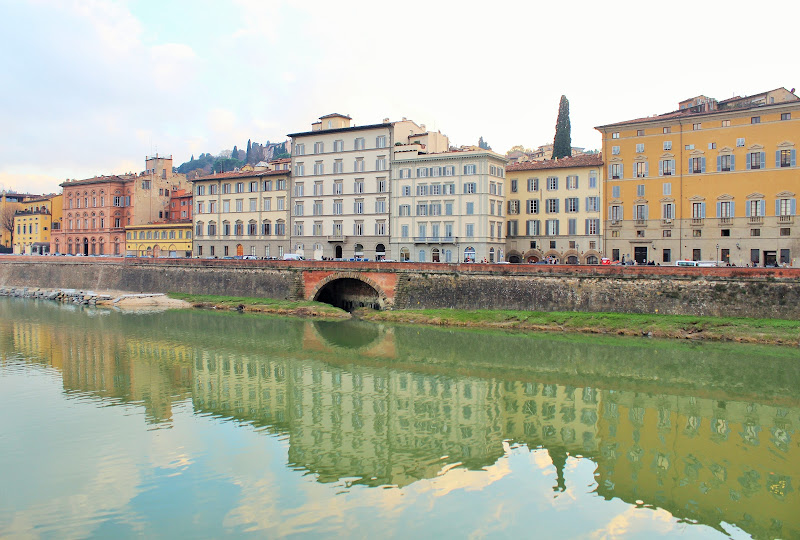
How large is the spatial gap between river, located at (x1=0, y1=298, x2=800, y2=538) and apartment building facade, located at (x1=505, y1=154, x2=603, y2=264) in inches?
817

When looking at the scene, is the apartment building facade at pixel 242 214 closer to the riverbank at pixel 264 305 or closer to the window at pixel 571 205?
the riverbank at pixel 264 305

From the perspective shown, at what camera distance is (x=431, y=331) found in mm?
40906

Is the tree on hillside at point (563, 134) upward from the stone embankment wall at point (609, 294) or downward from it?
upward

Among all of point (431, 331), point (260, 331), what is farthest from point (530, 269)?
point (260, 331)

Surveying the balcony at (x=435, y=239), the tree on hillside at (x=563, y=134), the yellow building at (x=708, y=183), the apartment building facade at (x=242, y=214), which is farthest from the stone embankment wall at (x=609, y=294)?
the tree on hillside at (x=563, y=134)

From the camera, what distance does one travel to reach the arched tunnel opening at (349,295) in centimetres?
5097

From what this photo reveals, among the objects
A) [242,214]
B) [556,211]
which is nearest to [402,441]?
[556,211]

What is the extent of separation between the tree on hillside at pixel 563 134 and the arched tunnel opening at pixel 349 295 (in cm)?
3187

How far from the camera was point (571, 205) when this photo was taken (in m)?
Result: 54.9

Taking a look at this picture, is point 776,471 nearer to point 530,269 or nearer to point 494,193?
point 530,269

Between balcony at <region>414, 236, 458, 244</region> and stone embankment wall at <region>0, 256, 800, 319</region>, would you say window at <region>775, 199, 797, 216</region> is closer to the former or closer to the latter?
stone embankment wall at <region>0, 256, 800, 319</region>

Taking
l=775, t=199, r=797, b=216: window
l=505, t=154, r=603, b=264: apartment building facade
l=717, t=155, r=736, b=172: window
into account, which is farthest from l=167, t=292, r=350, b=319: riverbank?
l=775, t=199, r=797, b=216: window

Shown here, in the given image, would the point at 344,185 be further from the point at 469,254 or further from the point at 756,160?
the point at 756,160

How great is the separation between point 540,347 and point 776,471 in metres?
18.0
